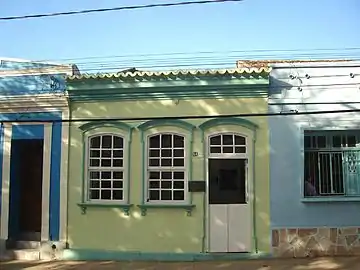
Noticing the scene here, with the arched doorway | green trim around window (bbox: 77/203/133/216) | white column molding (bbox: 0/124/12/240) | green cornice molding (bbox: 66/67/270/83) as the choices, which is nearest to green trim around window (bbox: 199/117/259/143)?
the arched doorway

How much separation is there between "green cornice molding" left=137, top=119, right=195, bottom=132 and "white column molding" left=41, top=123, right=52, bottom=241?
219 centimetres

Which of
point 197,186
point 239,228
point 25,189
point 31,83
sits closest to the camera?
point 239,228

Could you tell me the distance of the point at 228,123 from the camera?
10234 mm

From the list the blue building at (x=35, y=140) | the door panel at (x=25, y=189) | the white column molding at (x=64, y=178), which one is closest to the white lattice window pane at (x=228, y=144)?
the white column molding at (x=64, y=178)

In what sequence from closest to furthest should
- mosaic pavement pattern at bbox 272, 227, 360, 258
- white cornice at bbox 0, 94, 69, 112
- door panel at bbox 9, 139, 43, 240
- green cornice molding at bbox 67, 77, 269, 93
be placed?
mosaic pavement pattern at bbox 272, 227, 360, 258 → green cornice molding at bbox 67, 77, 269, 93 → white cornice at bbox 0, 94, 69, 112 → door panel at bbox 9, 139, 43, 240

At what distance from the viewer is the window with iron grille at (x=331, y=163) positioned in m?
10.1

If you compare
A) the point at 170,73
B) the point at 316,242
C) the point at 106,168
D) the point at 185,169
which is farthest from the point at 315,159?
the point at 106,168

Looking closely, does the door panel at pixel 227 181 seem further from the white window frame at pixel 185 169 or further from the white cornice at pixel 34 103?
the white cornice at pixel 34 103

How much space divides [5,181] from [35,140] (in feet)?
3.92

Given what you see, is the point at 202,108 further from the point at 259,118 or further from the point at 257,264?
the point at 257,264

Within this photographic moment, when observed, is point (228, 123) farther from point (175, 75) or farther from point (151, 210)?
point (151, 210)

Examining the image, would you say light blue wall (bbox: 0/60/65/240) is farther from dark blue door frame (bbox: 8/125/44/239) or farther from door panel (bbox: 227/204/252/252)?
door panel (bbox: 227/204/252/252)

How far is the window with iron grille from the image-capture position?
33.1ft

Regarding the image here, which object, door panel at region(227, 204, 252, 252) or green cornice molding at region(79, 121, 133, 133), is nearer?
door panel at region(227, 204, 252, 252)
